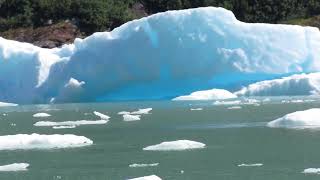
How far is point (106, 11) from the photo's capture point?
4534cm

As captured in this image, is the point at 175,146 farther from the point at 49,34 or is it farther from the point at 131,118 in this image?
the point at 49,34

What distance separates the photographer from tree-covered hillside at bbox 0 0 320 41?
45.3m

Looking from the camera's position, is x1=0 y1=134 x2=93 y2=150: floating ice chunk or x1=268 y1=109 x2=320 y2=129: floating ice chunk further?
x1=268 y1=109 x2=320 y2=129: floating ice chunk

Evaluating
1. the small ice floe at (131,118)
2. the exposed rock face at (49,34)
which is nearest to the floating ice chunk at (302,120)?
the small ice floe at (131,118)

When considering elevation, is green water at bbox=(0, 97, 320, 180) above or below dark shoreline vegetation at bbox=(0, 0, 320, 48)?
below

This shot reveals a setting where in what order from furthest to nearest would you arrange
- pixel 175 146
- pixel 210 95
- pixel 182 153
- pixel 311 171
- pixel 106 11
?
pixel 106 11 → pixel 210 95 → pixel 175 146 → pixel 182 153 → pixel 311 171

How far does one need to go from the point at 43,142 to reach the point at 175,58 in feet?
47.0

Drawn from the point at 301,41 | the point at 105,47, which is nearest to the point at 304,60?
the point at 301,41

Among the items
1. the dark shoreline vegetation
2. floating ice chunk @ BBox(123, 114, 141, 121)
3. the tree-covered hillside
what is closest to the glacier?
floating ice chunk @ BBox(123, 114, 141, 121)

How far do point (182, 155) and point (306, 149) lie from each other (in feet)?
5.89

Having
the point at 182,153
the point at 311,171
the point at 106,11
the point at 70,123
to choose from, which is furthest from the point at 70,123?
the point at 106,11

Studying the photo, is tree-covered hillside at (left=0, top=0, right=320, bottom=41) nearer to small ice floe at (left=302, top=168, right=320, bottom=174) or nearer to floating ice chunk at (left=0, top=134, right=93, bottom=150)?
floating ice chunk at (left=0, top=134, right=93, bottom=150)

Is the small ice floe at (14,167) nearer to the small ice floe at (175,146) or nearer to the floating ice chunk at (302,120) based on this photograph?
the small ice floe at (175,146)

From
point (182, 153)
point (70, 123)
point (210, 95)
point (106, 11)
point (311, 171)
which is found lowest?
point (311, 171)
